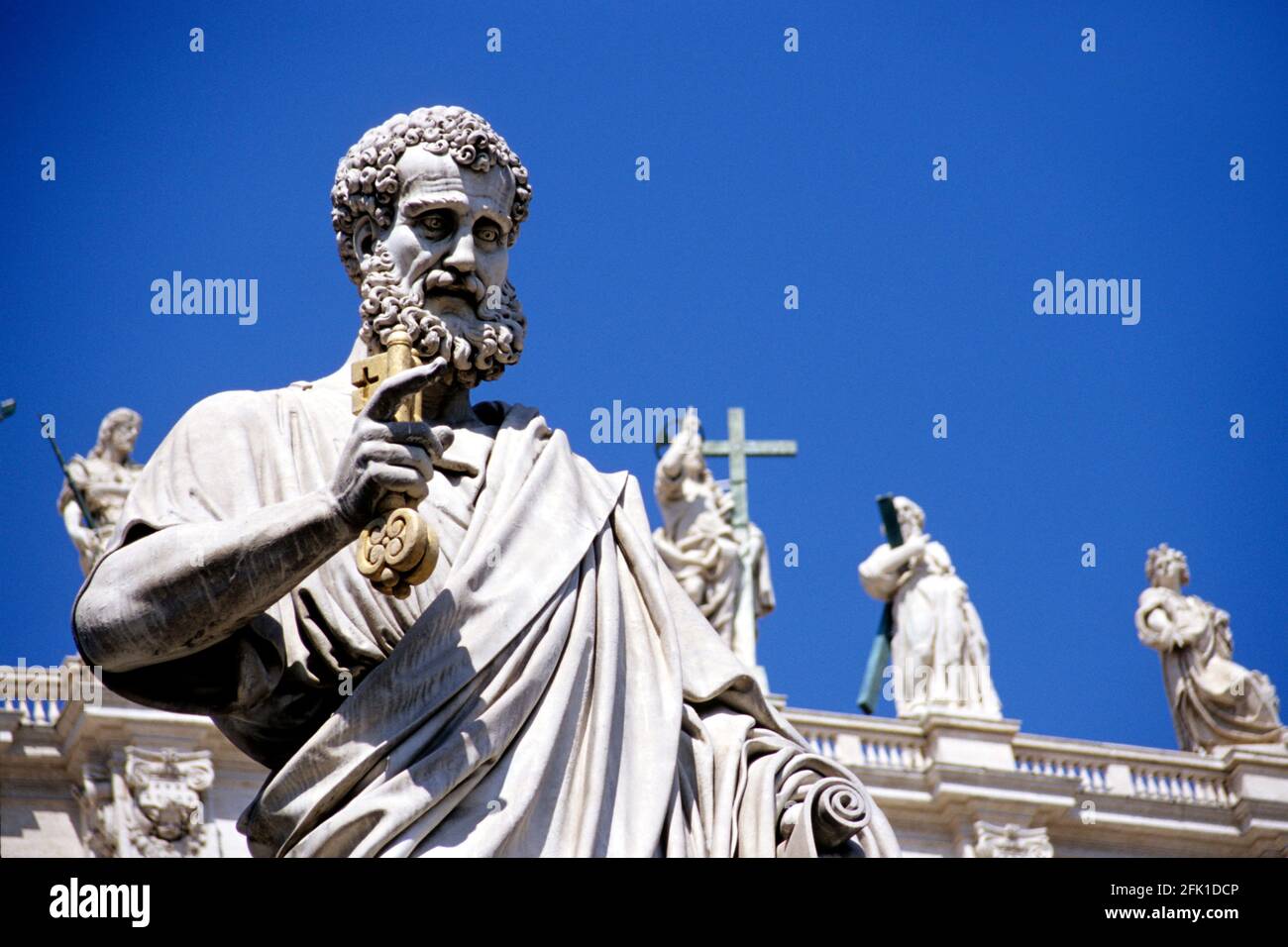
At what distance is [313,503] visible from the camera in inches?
184

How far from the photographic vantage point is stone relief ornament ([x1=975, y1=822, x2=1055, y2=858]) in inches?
1104

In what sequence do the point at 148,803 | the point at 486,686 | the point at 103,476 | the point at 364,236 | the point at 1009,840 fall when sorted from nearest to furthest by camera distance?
the point at 486,686 → the point at 364,236 → the point at 148,803 → the point at 103,476 → the point at 1009,840

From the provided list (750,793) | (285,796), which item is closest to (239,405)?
(285,796)

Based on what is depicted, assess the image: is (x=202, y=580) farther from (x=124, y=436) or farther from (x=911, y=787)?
(x=911, y=787)

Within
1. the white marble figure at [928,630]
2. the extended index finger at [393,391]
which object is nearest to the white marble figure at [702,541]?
the white marble figure at [928,630]

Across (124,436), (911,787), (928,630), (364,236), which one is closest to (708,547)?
(928,630)

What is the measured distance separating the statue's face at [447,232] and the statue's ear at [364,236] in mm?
68

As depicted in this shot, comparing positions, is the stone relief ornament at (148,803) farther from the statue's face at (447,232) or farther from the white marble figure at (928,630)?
the statue's face at (447,232)

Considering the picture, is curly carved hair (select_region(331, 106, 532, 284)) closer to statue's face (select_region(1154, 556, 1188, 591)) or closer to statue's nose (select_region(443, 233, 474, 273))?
statue's nose (select_region(443, 233, 474, 273))

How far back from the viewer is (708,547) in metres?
28.9

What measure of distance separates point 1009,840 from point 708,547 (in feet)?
13.2
